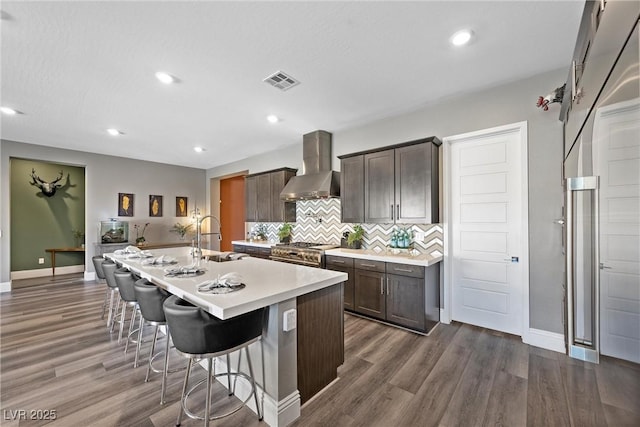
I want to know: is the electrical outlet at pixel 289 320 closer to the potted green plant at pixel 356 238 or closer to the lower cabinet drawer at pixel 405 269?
the lower cabinet drawer at pixel 405 269

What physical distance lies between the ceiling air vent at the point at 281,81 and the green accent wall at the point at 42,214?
642cm

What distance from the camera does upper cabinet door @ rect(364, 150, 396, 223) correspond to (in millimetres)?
3629

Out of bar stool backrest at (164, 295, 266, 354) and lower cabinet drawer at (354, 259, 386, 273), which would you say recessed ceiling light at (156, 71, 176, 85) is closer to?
bar stool backrest at (164, 295, 266, 354)

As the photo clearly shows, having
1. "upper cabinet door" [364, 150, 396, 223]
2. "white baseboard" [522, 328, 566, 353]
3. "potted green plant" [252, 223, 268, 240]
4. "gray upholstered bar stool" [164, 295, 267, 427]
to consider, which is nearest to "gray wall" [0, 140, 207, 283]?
"potted green plant" [252, 223, 268, 240]

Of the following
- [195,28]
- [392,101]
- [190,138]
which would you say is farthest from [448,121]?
[190,138]

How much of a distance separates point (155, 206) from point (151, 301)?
5.93 metres

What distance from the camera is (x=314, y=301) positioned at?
200 centimetres

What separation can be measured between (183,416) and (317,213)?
3596 mm

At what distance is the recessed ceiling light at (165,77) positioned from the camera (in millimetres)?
2759

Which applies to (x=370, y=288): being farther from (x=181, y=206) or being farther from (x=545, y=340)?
(x=181, y=206)

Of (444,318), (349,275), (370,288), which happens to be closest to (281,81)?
(349,275)

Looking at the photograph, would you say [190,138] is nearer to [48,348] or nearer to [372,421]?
[48,348]

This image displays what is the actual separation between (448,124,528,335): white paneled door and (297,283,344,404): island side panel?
79.2 inches

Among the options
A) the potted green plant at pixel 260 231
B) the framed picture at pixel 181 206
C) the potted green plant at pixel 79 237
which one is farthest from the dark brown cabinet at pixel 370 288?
the potted green plant at pixel 79 237
